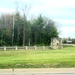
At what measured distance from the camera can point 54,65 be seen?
1856 cm

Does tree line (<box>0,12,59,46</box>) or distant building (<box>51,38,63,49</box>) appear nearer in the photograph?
distant building (<box>51,38,63,49</box>)

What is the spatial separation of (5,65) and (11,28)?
59.9 m

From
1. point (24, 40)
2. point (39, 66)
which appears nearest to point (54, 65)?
point (39, 66)

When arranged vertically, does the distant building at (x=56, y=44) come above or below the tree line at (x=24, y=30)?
below

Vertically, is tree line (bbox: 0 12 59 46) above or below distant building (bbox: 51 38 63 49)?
above

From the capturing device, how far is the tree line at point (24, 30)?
76188mm

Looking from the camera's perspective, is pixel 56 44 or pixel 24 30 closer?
pixel 56 44

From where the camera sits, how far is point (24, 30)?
76125mm

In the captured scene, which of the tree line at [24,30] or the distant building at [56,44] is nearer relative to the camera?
the distant building at [56,44]

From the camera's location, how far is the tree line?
7619cm

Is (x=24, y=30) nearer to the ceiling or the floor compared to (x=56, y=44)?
nearer to the ceiling

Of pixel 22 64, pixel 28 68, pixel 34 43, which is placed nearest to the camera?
pixel 28 68

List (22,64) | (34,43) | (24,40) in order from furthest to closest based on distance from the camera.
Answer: (34,43)
(24,40)
(22,64)

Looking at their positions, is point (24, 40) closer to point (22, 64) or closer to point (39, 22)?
point (39, 22)
